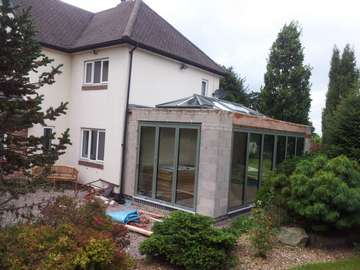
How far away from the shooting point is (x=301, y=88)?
20297mm

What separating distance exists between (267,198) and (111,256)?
493 centimetres

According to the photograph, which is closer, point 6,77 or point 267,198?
point 6,77

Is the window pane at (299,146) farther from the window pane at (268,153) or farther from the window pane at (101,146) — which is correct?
the window pane at (101,146)

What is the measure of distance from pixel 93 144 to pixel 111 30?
5.01 m

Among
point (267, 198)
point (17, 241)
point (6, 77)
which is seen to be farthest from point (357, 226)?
point (6, 77)

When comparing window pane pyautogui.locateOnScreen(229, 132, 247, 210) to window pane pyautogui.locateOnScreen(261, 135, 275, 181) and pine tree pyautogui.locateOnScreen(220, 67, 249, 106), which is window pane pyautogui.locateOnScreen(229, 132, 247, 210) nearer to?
window pane pyautogui.locateOnScreen(261, 135, 275, 181)

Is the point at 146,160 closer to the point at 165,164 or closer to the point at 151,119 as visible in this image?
the point at 165,164

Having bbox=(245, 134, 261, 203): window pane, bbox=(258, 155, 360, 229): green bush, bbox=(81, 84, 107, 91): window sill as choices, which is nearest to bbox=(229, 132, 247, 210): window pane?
bbox=(245, 134, 261, 203): window pane

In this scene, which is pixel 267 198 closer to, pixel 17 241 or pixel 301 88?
pixel 17 241

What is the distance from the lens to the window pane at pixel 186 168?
9.49 m

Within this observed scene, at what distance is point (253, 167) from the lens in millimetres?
11000

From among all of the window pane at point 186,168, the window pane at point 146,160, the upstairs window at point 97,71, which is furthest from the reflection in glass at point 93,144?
the window pane at point 186,168

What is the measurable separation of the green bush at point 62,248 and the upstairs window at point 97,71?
873cm

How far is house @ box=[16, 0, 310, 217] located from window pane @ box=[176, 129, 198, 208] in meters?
0.03
